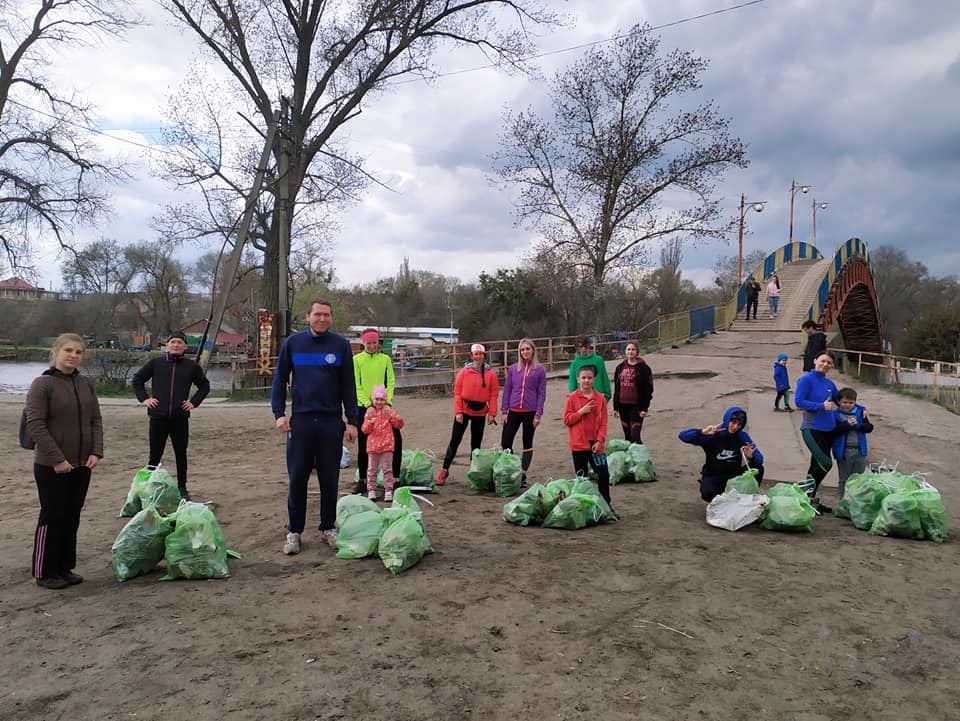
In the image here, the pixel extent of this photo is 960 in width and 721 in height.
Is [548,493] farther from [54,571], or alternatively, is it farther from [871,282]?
[871,282]

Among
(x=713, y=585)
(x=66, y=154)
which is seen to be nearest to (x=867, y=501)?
(x=713, y=585)

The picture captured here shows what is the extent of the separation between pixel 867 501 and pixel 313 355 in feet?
15.9

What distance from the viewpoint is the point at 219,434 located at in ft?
38.7

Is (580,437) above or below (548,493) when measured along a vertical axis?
above

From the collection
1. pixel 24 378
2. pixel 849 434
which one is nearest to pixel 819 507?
pixel 849 434

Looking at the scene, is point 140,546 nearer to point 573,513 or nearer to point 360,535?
point 360,535

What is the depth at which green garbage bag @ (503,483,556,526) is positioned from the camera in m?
5.42

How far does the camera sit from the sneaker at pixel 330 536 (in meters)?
4.70

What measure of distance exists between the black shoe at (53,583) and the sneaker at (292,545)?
132 cm

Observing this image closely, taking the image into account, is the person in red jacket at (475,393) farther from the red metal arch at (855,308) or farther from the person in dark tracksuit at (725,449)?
the red metal arch at (855,308)

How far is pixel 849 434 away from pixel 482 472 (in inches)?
141

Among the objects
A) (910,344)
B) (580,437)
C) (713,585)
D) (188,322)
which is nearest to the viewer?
(713,585)

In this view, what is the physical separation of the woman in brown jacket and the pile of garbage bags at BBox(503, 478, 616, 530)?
318 cm

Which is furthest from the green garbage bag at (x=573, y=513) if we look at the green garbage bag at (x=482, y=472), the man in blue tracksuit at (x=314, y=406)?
the man in blue tracksuit at (x=314, y=406)
